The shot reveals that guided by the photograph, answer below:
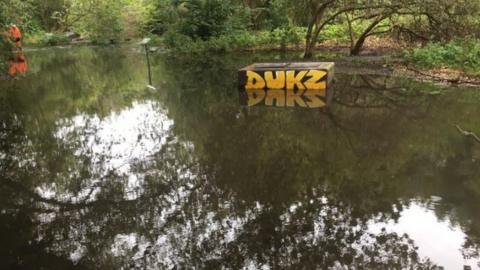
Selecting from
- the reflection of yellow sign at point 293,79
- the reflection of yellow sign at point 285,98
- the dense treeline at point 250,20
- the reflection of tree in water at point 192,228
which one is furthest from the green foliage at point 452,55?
the reflection of tree in water at point 192,228

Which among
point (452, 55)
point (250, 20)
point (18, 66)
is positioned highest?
point (250, 20)

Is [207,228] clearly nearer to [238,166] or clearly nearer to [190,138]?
[238,166]

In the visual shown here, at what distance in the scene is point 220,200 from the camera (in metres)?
6.93

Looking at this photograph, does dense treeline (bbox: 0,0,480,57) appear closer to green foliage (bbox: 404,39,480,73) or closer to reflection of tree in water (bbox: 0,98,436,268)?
green foliage (bbox: 404,39,480,73)

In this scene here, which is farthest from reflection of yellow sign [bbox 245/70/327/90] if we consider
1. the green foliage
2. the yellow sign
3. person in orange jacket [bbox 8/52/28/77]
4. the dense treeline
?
person in orange jacket [bbox 8/52/28/77]

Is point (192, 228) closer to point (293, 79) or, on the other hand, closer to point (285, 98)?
point (285, 98)

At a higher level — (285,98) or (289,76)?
(289,76)

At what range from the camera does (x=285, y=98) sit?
13484 mm

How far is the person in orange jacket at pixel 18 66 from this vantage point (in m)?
23.4

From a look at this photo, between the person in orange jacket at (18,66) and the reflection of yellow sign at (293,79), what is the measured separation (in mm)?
14105

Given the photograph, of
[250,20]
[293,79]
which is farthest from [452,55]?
[250,20]

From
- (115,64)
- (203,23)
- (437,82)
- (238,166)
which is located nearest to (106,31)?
(203,23)

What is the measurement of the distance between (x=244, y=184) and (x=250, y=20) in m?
26.3

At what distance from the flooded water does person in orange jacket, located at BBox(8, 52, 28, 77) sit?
10230mm
